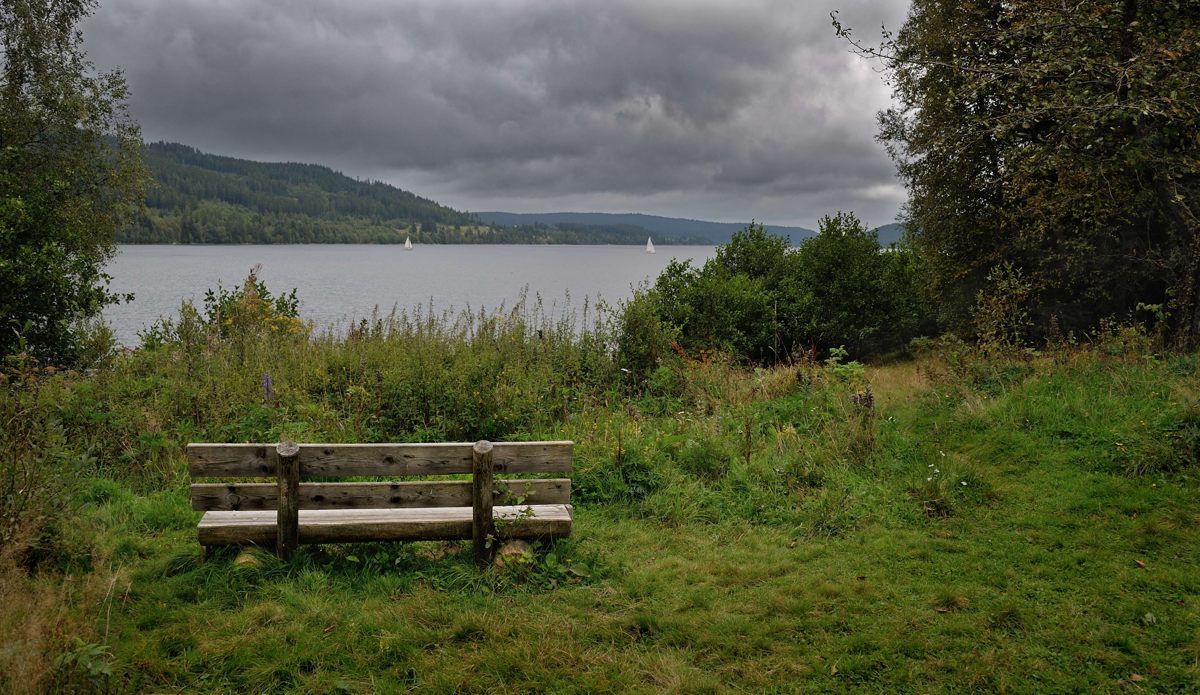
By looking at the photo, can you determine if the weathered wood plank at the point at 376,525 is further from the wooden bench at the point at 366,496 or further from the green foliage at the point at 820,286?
the green foliage at the point at 820,286

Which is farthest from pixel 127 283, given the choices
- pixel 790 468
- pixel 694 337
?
pixel 790 468

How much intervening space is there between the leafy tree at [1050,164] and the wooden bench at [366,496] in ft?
18.6

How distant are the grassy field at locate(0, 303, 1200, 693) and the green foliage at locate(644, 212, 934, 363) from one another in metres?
8.91

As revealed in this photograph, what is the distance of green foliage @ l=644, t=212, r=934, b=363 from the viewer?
1909 centimetres

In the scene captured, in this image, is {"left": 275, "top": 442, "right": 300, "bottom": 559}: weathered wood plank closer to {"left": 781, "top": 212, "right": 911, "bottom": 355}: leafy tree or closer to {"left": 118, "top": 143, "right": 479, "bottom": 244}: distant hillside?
{"left": 781, "top": 212, "right": 911, "bottom": 355}: leafy tree

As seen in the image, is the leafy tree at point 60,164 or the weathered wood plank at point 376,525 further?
the leafy tree at point 60,164

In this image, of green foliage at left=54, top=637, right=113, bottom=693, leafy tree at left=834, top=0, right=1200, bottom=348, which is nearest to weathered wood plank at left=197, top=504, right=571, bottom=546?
green foliage at left=54, top=637, right=113, bottom=693

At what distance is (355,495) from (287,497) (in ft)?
1.58

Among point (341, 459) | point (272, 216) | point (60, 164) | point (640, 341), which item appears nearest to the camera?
point (341, 459)

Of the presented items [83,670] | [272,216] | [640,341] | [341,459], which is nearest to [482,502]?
[341,459]

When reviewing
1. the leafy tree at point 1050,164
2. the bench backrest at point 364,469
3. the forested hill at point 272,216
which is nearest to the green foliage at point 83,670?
the bench backrest at point 364,469

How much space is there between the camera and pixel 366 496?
5219 millimetres

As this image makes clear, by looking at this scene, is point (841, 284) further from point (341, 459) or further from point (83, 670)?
point (83, 670)

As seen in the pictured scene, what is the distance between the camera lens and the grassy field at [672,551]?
4.03m
